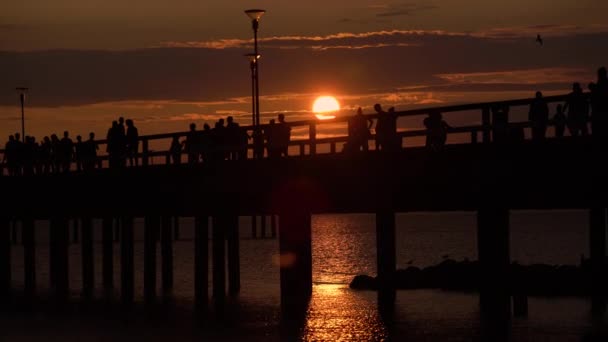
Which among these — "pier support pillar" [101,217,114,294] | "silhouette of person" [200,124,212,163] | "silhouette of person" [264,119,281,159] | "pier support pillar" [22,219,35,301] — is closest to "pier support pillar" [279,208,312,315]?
"silhouette of person" [264,119,281,159]

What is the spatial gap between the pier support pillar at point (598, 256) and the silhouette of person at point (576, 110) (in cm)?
1310

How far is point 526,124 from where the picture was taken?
27.3 metres

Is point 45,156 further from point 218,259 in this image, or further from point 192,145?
point 192,145

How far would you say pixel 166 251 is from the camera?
50.9 metres

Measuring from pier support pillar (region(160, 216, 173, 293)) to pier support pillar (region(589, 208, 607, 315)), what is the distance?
15.0m

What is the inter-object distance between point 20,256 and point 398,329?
81713mm

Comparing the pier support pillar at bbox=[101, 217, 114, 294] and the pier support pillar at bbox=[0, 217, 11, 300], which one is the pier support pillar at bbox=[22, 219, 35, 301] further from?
the pier support pillar at bbox=[101, 217, 114, 294]

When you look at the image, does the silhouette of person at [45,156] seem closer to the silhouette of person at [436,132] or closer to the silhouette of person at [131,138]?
the silhouette of person at [131,138]

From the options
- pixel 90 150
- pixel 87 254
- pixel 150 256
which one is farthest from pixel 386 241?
pixel 87 254

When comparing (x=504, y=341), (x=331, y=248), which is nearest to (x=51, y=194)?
(x=504, y=341)

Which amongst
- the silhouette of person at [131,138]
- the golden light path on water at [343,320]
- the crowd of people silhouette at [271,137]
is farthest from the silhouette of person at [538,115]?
the silhouette of person at [131,138]

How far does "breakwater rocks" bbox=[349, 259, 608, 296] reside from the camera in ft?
164

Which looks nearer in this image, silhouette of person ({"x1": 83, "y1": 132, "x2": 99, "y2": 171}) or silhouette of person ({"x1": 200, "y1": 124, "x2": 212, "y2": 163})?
silhouette of person ({"x1": 200, "y1": 124, "x2": 212, "y2": 163})

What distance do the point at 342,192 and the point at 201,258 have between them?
399 inches
